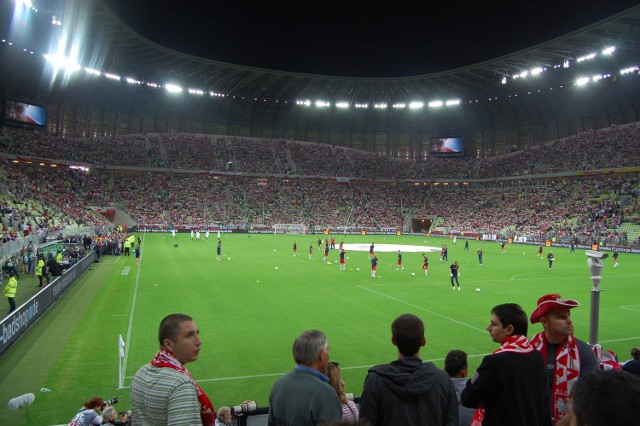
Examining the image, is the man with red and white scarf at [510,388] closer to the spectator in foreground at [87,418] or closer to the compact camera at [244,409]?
the compact camera at [244,409]

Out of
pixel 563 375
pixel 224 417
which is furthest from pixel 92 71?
pixel 563 375

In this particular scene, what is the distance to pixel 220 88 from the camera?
270ft

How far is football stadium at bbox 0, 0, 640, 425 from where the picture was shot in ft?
46.9

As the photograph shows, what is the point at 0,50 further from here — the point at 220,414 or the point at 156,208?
the point at 220,414

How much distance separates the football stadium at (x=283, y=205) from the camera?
14297 millimetres

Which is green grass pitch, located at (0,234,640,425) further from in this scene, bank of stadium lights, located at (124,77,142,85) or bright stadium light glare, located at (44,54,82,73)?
bank of stadium lights, located at (124,77,142,85)

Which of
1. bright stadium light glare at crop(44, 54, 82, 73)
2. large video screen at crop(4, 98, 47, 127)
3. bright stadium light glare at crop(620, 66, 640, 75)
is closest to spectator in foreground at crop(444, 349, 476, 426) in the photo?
bright stadium light glare at crop(44, 54, 82, 73)

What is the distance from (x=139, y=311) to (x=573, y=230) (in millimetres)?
59641

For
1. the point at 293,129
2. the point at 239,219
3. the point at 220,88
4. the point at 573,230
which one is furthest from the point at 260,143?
the point at 573,230

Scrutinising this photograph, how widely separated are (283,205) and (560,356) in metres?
82.1

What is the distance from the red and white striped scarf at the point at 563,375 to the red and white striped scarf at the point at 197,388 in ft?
11.1

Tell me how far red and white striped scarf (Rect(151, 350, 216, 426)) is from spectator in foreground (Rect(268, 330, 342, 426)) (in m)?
0.53

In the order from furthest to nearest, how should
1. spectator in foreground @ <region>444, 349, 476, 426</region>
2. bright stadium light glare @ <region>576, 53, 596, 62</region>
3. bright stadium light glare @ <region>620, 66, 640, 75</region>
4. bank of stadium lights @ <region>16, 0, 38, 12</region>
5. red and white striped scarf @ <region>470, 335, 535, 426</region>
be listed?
bright stadium light glare @ <region>620, 66, 640, 75</region> → bright stadium light glare @ <region>576, 53, 596, 62</region> → bank of stadium lights @ <region>16, 0, 38, 12</region> → spectator in foreground @ <region>444, 349, 476, 426</region> → red and white striped scarf @ <region>470, 335, 535, 426</region>

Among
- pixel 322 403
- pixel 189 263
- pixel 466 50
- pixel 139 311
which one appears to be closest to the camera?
pixel 322 403
